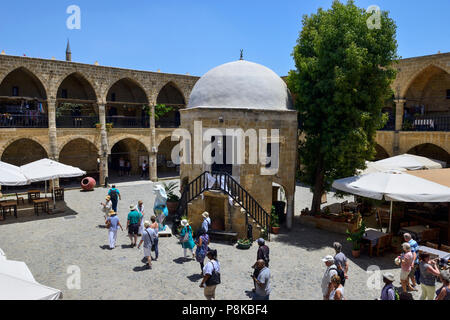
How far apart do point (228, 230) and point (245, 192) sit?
1.40 meters

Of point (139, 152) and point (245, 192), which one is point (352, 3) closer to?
point (245, 192)

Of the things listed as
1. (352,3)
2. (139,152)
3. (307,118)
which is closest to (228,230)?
(307,118)

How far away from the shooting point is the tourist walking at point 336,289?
561cm

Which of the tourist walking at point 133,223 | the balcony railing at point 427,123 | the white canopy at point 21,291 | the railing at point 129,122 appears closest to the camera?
the white canopy at point 21,291

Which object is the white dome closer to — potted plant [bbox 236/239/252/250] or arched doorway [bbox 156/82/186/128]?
potted plant [bbox 236/239/252/250]

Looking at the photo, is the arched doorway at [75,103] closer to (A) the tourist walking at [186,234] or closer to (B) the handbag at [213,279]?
(A) the tourist walking at [186,234]

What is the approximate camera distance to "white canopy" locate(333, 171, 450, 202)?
874 centimetres

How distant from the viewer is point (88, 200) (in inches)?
699

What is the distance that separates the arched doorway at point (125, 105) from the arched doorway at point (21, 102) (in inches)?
191

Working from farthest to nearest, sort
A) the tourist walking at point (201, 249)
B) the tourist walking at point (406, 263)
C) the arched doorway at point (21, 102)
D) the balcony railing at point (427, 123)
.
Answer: the arched doorway at point (21, 102)
the balcony railing at point (427, 123)
the tourist walking at point (201, 249)
the tourist walking at point (406, 263)

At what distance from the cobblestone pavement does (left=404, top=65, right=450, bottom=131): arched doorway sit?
1029 centimetres

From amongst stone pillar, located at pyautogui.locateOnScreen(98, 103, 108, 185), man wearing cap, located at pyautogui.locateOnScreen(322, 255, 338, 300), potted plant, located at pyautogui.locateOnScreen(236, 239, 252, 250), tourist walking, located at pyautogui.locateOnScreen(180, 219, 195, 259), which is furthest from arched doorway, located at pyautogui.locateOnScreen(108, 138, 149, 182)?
man wearing cap, located at pyautogui.locateOnScreen(322, 255, 338, 300)

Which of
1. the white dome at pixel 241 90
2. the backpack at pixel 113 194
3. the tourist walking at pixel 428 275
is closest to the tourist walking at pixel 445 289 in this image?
the tourist walking at pixel 428 275

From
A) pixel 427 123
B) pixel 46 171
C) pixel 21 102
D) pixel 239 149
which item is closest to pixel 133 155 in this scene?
pixel 21 102
